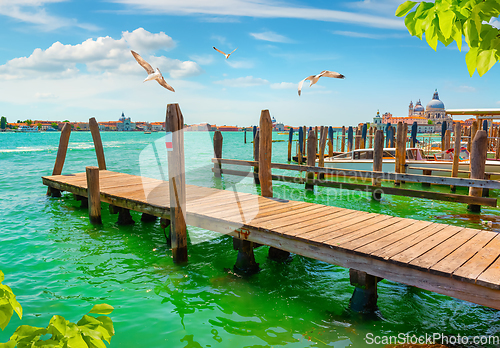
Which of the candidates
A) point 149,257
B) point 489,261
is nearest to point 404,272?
point 489,261

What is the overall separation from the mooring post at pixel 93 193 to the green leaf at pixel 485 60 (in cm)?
769

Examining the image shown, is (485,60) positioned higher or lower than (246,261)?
higher

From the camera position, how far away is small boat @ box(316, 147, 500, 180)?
1388 cm

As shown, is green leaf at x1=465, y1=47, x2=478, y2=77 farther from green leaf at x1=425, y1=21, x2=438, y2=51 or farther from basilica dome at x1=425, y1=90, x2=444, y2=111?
basilica dome at x1=425, y1=90, x2=444, y2=111

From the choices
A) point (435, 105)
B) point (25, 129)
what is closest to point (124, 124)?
point (25, 129)

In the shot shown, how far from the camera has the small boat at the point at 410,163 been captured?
13.9 m

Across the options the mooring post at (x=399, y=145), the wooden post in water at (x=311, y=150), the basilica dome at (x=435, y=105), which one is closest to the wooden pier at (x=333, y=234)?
the mooring post at (x=399, y=145)

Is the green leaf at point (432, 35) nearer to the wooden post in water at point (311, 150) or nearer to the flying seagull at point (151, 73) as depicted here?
the flying seagull at point (151, 73)

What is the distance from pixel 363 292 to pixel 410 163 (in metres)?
11.6

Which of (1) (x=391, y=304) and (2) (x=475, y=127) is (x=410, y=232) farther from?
(2) (x=475, y=127)

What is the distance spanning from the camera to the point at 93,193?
800cm

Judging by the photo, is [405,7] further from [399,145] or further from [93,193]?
[399,145]

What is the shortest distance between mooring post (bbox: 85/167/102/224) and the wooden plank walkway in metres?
1.07

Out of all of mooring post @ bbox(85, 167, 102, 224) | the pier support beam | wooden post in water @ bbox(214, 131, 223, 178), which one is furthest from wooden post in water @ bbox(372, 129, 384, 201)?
mooring post @ bbox(85, 167, 102, 224)
